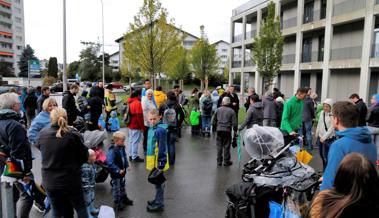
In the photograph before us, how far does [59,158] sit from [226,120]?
483 cm

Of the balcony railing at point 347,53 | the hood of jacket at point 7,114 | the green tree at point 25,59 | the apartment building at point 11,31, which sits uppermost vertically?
the apartment building at point 11,31

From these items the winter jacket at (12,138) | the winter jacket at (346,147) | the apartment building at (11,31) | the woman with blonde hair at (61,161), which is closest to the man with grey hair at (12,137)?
the winter jacket at (12,138)

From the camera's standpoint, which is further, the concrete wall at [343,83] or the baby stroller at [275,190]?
the concrete wall at [343,83]

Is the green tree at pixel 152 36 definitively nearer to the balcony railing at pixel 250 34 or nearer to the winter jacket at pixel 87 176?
the winter jacket at pixel 87 176

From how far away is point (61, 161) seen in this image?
11.9ft

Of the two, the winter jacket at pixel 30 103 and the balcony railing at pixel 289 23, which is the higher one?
the balcony railing at pixel 289 23

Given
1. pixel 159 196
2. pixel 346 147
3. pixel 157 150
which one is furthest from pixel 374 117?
pixel 346 147

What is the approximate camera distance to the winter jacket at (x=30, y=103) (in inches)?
491

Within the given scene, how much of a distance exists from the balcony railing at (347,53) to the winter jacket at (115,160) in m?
23.9

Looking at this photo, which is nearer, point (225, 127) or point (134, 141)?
point (225, 127)

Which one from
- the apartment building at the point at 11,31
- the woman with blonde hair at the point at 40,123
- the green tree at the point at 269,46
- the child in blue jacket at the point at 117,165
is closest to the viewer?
the child in blue jacket at the point at 117,165

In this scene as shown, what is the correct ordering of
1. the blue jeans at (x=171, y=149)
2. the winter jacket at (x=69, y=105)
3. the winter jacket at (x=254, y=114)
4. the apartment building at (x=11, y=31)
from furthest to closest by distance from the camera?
the apartment building at (x=11, y=31) < the winter jacket at (x=254, y=114) < the winter jacket at (x=69, y=105) < the blue jeans at (x=171, y=149)

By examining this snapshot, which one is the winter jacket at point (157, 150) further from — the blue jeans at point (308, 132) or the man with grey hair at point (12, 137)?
the blue jeans at point (308, 132)

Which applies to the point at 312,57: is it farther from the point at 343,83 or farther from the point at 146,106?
the point at 146,106
